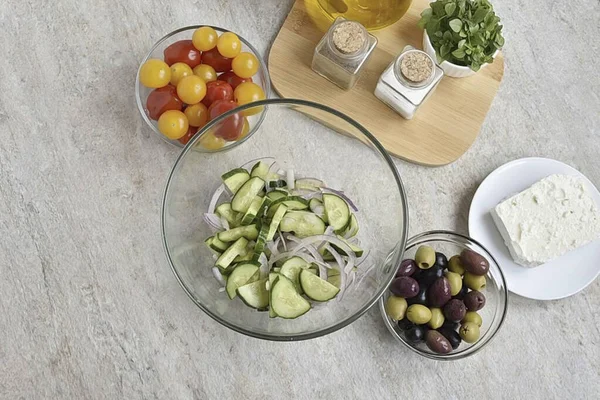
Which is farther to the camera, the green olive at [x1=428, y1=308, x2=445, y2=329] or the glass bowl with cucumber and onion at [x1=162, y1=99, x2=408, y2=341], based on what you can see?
the green olive at [x1=428, y1=308, x2=445, y2=329]

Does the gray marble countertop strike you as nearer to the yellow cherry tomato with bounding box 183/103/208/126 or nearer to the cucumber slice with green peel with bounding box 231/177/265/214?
the yellow cherry tomato with bounding box 183/103/208/126

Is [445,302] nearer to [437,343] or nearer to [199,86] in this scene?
[437,343]

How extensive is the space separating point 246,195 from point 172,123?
0.81ft

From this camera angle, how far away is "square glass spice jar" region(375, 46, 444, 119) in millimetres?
1469

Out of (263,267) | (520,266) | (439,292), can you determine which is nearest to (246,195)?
(263,267)

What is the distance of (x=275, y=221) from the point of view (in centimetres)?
133

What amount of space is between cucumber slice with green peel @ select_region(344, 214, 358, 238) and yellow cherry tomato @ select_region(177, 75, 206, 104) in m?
0.45

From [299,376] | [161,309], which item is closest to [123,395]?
[161,309]

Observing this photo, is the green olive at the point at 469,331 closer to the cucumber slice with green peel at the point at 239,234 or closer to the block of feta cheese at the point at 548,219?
the block of feta cheese at the point at 548,219

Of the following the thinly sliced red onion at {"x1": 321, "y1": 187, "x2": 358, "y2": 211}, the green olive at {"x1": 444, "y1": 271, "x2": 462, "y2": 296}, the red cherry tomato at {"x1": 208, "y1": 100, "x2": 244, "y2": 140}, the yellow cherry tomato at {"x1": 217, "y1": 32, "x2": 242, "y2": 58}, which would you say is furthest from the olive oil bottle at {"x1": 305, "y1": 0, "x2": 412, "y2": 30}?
the green olive at {"x1": 444, "y1": 271, "x2": 462, "y2": 296}

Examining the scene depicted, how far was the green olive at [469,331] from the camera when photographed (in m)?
1.43

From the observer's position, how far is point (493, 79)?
1591 millimetres

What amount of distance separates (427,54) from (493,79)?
0.69 feet

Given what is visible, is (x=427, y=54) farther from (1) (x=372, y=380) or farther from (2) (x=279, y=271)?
(1) (x=372, y=380)
